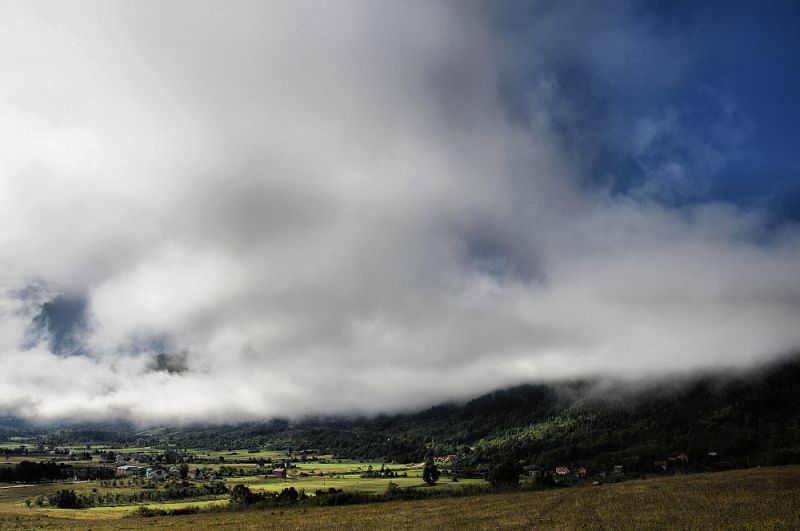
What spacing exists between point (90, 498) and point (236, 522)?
90303 mm

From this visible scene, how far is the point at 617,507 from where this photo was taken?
55.8 meters

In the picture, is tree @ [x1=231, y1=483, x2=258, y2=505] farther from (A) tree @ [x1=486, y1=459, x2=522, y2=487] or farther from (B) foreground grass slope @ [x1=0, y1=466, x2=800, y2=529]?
(A) tree @ [x1=486, y1=459, x2=522, y2=487]

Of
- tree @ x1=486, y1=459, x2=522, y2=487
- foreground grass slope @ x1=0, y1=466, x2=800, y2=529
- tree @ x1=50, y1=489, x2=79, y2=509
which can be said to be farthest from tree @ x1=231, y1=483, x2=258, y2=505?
tree @ x1=486, y1=459, x2=522, y2=487

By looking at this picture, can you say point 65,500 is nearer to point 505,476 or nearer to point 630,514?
point 505,476

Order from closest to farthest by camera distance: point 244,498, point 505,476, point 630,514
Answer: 1. point 630,514
2. point 244,498
3. point 505,476

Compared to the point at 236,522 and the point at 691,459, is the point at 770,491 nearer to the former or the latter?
the point at 236,522

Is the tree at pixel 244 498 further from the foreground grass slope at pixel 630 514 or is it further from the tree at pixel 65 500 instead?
the tree at pixel 65 500

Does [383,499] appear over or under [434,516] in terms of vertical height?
under

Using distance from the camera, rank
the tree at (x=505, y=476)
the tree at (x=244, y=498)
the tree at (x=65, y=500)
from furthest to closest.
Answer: the tree at (x=505, y=476), the tree at (x=65, y=500), the tree at (x=244, y=498)

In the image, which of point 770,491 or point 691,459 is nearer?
point 770,491

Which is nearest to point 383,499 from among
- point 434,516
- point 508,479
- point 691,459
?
point 508,479

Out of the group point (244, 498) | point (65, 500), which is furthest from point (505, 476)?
point (65, 500)

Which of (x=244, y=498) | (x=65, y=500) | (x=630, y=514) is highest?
(x=630, y=514)

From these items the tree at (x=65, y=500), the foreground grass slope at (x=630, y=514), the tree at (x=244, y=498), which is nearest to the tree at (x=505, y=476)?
the foreground grass slope at (x=630, y=514)
